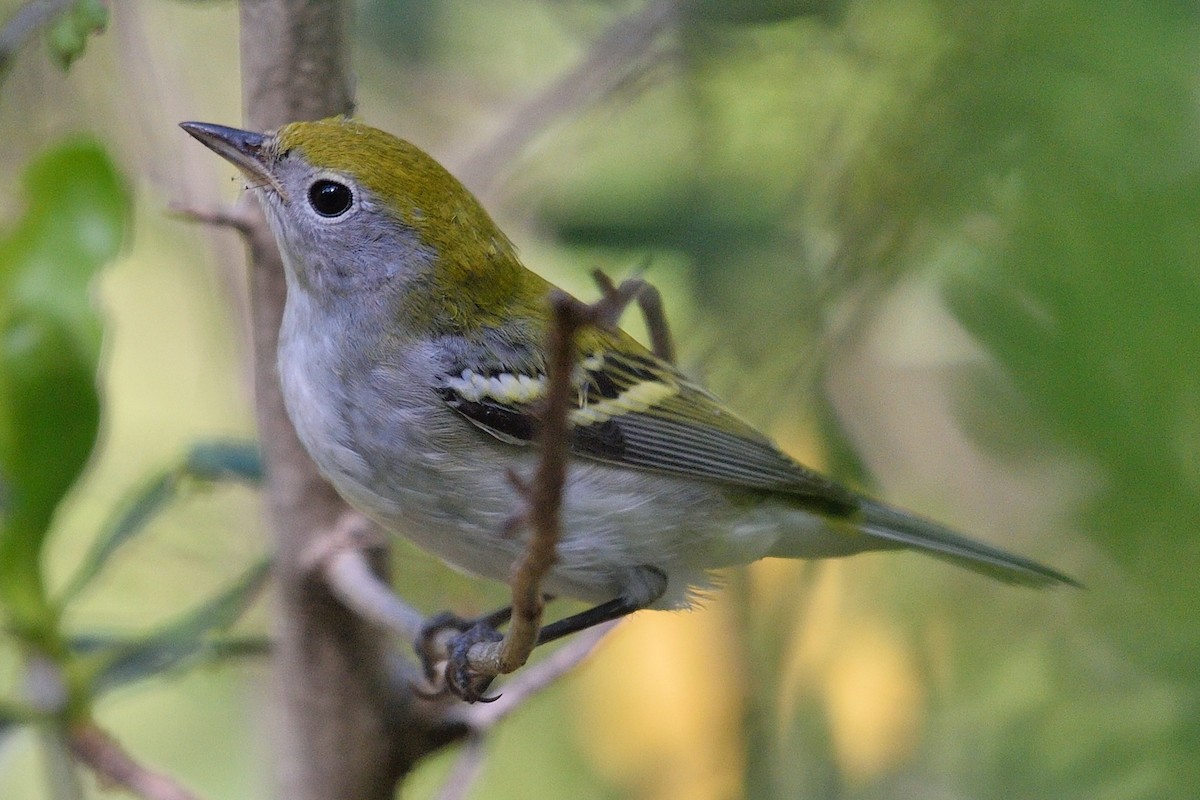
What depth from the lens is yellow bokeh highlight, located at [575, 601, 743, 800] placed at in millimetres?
2543

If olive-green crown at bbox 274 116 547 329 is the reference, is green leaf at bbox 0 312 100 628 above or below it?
below

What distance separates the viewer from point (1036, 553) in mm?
2117

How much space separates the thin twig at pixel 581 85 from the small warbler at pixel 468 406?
516 mm

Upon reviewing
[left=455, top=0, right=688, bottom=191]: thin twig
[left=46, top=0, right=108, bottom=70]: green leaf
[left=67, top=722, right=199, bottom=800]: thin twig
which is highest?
[left=455, top=0, right=688, bottom=191]: thin twig

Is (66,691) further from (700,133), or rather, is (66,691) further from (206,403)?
(206,403)

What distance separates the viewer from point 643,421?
206 cm

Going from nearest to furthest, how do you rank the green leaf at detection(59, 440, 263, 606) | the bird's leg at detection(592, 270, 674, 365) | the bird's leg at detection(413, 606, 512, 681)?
1. the bird's leg at detection(413, 606, 512, 681)
2. the bird's leg at detection(592, 270, 674, 365)
3. the green leaf at detection(59, 440, 263, 606)

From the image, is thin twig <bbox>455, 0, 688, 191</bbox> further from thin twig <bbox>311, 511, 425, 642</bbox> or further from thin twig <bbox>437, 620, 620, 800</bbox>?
thin twig <bbox>437, 620, 620, 800</bbox>

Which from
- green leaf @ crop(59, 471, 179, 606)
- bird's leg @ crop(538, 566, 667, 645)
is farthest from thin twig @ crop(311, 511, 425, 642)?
green leaf @ crop(59, 471, 179, 606)

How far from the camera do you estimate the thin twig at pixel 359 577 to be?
1.87 meters

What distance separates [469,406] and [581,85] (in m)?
1.07

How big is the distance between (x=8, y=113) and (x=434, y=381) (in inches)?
80.0

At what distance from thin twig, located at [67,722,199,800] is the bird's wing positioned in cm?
76

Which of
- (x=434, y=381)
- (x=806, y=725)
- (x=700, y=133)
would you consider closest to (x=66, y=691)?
(x=434, y=381)
